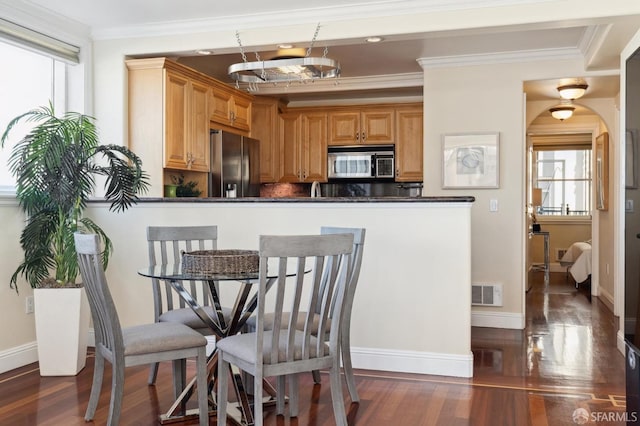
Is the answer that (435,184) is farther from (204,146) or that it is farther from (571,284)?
(571,284)

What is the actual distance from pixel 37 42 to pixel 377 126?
3828 millimetres

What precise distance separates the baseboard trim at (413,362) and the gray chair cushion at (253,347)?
1.29 meters

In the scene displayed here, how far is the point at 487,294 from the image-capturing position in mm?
5520

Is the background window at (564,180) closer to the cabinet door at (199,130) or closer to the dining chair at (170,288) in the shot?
the cabinet door at (199,130)

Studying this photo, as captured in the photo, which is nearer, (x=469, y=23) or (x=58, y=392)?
(x=58, y=392)

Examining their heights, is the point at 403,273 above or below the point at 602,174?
below

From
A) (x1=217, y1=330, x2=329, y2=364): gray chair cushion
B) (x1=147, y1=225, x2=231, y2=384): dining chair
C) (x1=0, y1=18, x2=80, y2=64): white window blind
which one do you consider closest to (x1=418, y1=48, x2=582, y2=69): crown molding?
(x1=147, y1=225, x2=231, y2=384): dining chair

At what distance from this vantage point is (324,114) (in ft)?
23.5

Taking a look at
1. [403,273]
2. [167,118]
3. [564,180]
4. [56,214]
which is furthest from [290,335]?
[564,180]

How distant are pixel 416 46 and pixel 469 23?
1.20 m

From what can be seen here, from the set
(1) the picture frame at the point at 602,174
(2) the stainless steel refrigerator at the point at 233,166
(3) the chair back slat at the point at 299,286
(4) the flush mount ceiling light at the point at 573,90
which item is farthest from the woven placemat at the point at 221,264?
(1) the picture frame at the point at 602,174

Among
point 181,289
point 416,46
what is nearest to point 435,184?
point 416,46

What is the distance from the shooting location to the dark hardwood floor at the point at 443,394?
3.07 meters

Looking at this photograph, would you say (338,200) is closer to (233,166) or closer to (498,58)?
(233,166)
